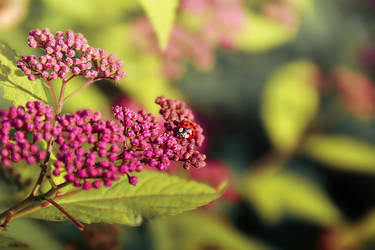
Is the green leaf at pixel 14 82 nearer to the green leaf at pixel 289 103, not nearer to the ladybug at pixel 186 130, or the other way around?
the ladybug at pixel 186 130

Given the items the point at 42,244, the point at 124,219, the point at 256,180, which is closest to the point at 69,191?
the point at 124,219

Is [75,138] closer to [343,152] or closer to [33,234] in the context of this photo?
[33,234]

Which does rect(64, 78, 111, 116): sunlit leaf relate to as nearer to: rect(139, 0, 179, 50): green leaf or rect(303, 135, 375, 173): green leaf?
rect(139, 0, 179, 50): green leaf

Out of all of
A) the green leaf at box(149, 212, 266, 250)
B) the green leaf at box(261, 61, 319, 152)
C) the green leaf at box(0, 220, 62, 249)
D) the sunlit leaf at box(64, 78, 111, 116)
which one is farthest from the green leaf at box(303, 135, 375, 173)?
the green leaf at box(0, 220, 62, 249)

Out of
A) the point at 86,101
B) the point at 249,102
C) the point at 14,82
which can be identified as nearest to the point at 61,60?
the point at 14,82

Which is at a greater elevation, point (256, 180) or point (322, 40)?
point (322, 40)

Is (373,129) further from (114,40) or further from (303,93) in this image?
(114,40)
